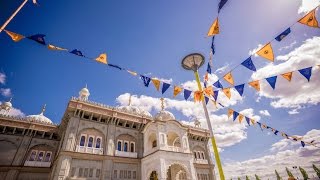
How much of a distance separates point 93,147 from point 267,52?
791 inches

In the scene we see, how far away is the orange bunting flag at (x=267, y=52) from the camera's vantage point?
1034cm

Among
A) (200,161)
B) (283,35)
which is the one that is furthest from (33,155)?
(283,35)

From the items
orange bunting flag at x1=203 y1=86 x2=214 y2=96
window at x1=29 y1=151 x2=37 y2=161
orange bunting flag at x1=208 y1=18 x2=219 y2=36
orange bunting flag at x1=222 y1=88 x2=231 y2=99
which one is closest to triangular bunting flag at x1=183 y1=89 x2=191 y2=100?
orange bunting flag at x1=203 y1=86 x2=214 y2=96

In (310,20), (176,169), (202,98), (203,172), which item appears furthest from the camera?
(203,172)

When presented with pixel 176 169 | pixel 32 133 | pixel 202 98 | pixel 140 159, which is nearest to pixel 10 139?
pixel 32 133

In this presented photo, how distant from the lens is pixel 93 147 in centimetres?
2227

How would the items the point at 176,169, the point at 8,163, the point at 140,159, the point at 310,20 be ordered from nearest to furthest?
the point at 310,20
the point at 8,163
the point at 140,159
the point at 176,169

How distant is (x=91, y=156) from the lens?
69.8ft

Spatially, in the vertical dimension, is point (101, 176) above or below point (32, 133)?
below

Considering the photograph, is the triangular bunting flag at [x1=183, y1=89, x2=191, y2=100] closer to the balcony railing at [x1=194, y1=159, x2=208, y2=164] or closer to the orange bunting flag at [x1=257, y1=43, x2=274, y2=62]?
the orange bunting flag at [x1=257, y1=43, x2=274, y2=62]

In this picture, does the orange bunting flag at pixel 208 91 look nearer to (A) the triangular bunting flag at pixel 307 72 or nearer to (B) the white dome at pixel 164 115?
(A) the triangular bunting flag at pixel 307 72

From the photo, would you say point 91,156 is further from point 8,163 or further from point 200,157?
point 200,157

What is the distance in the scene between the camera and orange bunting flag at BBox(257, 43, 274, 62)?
33.9ft

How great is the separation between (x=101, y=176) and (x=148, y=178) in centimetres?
535
